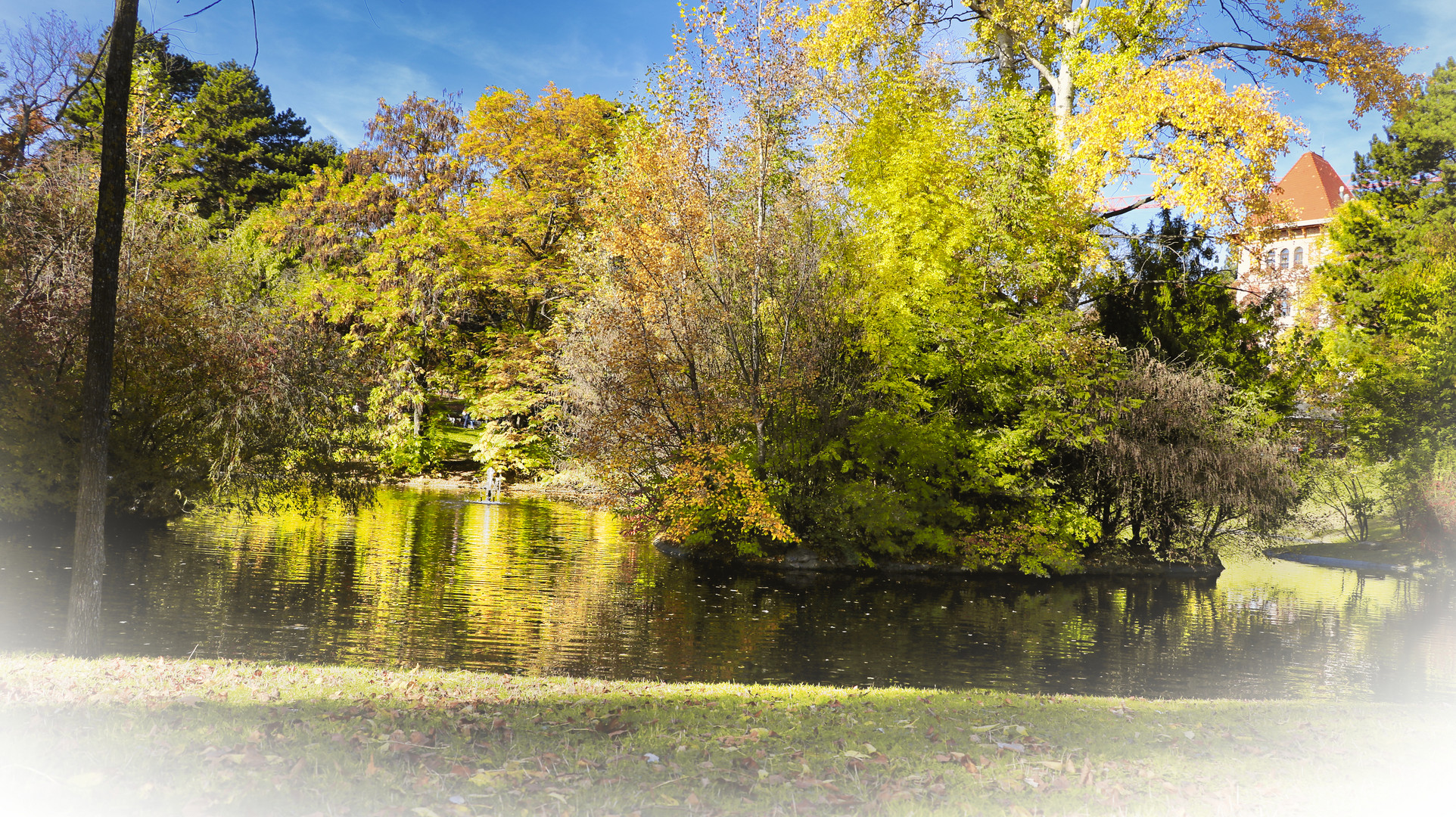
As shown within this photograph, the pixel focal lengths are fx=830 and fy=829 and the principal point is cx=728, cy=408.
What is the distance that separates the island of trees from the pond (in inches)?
65.7

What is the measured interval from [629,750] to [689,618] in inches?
316

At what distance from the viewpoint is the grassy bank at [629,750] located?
4.20 meters

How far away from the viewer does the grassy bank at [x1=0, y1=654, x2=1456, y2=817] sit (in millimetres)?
4199

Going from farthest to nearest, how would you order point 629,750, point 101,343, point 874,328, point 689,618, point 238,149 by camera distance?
point 238,149
point 874,328
point 689,618
point 101,343
point 629,750

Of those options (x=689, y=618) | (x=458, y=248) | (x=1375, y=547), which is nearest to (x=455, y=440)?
(x=458, y=248)

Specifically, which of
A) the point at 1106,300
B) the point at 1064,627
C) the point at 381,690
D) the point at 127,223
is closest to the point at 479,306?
the point at 127,223

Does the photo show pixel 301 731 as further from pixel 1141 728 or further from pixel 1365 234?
pixel 1365 234

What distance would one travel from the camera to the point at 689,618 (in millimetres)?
12961

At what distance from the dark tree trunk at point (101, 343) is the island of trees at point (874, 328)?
24.5 ft

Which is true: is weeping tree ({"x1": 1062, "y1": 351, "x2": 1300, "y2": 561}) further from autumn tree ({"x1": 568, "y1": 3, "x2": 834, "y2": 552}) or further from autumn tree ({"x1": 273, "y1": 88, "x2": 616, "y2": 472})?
autumn tree ({"x1": 273, "y1": 88, "x2": 616, "y2": 472})

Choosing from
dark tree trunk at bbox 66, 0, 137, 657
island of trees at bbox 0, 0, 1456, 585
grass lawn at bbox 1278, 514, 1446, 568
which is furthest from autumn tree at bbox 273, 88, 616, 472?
grass lawn at bbox 1278, 514, 1446, 568

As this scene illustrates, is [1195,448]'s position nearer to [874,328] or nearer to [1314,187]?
[874,328]

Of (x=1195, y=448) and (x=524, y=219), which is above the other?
(x=524, y=219)

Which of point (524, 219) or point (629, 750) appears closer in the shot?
point (629, 750)
